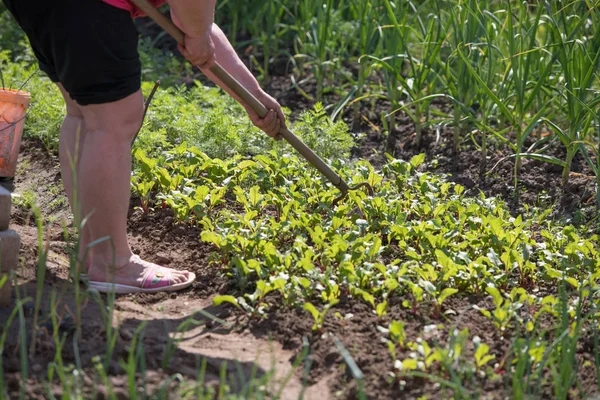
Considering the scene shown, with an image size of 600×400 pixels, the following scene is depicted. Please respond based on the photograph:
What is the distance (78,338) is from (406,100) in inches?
131

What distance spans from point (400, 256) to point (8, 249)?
4.81ft

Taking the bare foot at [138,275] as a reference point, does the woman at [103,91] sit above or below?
above

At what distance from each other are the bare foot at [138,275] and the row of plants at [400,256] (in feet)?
0.62

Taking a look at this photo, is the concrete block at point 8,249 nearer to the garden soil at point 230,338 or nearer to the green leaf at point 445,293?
the garden soil at point 230,338

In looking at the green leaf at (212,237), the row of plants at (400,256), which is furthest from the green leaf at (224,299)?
the green leaf at (212,237)

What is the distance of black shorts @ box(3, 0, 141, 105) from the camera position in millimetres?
2453

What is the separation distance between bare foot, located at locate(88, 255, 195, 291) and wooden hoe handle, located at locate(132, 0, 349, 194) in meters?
0.68

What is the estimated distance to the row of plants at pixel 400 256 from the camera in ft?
7.64

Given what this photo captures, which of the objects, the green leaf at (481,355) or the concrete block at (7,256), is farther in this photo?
the concrete block at (7,256)

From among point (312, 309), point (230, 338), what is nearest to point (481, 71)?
point (312, 309)

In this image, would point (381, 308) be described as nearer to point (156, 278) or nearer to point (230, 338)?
point (230, 338)

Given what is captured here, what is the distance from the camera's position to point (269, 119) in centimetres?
307

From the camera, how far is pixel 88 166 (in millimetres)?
2625

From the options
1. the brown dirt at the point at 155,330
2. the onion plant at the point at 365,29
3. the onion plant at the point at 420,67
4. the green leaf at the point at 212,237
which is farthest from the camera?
the onion plant at the point at 365,29
